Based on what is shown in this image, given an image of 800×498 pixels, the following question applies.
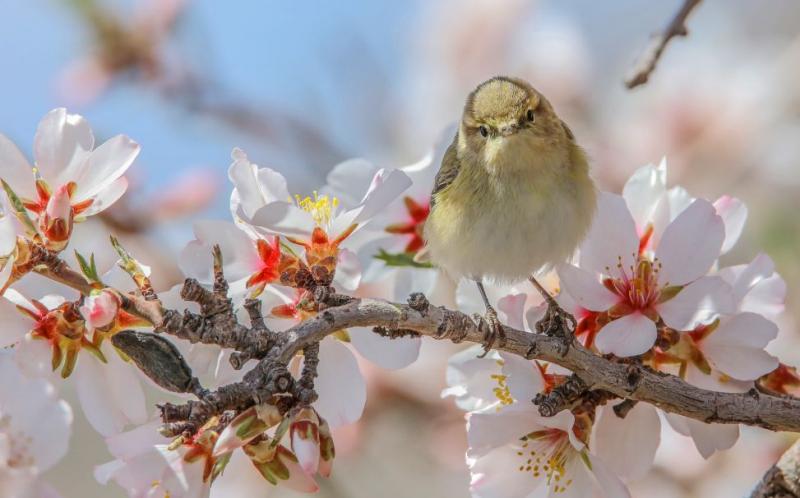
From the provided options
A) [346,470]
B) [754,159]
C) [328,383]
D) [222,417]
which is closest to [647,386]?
[328,383]

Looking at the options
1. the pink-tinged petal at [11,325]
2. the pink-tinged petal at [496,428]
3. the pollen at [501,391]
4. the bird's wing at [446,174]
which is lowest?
the pink-tinged petal at [11,325]

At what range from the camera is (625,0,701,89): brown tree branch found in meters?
1.68

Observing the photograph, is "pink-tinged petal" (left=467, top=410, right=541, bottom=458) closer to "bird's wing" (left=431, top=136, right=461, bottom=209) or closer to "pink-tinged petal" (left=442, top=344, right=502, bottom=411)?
"pink-tinged petal" (left=442, top=344, right=502, bottom=411)

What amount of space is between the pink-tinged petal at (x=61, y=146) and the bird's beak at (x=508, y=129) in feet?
2.96

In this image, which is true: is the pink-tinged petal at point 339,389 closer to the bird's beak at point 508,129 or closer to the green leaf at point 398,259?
the green leaf at point 398,259

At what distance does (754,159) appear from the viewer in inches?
123

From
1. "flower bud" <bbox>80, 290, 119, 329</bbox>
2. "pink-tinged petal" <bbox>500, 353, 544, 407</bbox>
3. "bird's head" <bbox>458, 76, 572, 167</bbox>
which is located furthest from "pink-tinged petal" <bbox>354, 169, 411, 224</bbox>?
"bird's head" <bbox>458, 76, 572, 167</bbox>

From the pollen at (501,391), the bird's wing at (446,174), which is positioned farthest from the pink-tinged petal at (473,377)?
the bird's wing at (446,174)

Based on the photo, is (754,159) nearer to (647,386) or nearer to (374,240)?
(374,240)

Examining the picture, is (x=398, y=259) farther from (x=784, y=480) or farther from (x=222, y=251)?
(x=784, y=480)

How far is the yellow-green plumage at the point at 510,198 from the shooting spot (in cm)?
182

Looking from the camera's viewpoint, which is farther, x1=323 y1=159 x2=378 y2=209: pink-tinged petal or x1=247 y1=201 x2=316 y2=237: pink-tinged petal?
x1=323 y1=159 x2=378 y2=209: pink-tinged petal

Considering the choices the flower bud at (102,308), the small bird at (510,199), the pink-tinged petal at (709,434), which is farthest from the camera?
the small bird at (510,199)

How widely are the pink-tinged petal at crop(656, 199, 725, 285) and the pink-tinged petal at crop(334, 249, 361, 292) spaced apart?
0.47 m
